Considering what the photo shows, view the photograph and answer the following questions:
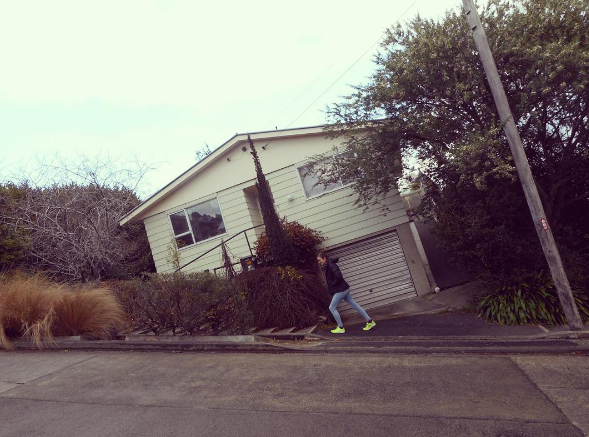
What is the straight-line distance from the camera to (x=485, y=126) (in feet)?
26.5

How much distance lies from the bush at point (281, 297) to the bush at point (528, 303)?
3.57 m

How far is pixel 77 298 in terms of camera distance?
26.2 ft

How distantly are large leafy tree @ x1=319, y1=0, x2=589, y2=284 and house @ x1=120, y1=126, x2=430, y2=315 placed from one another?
2.03m

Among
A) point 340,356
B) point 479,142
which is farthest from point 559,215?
point 340,356

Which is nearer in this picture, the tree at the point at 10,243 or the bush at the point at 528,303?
the bush at the point at 528,303

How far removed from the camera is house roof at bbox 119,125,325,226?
12281 mm

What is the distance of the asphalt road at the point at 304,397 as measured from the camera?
12.7 feet

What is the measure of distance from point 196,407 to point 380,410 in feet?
6.25

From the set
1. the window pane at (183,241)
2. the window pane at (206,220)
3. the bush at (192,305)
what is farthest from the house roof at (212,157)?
the bush at (192,305)

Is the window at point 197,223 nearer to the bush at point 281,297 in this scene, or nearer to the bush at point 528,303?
the bush at point 281,297

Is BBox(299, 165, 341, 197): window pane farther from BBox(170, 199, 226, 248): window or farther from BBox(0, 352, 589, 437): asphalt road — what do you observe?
BBox(0, 352, 589, 437): asphalt road

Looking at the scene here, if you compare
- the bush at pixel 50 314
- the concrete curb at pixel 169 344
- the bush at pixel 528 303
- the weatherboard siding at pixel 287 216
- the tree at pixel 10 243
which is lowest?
the bush at pixel 528 303

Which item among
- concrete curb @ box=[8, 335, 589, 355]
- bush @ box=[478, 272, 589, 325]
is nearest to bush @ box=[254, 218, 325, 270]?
concrete curb @ box=[8, 335, 589, 355]

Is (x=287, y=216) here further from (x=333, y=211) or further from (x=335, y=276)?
(x=335, y=276)
